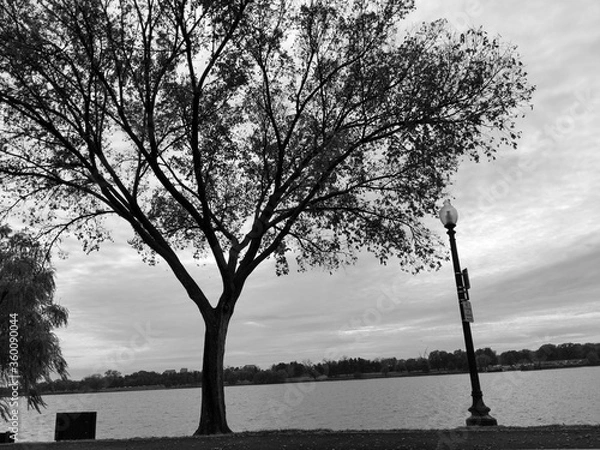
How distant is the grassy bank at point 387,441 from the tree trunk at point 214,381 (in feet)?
5.70

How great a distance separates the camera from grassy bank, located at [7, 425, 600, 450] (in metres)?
10.3

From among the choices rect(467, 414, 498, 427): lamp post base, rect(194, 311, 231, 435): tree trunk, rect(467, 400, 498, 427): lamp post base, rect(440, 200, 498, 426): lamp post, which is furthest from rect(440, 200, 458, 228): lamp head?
rect(194, 311, 231, 435): tree trunk

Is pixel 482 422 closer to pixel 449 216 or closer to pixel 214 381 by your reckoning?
pixel 449 216

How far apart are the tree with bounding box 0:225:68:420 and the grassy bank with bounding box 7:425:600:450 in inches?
525

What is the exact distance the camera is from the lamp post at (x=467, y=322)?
13500 millimetres

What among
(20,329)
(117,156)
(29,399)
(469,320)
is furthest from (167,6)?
(29,399)

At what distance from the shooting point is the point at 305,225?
67.3 feet

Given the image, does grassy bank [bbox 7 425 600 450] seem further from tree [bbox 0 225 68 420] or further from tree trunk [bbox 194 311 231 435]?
tree [bbox 0 225 68 420]

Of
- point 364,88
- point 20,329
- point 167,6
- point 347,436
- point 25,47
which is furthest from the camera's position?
point 20,329

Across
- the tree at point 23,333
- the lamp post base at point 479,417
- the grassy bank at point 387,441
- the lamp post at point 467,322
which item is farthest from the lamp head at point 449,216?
the tree at point 23,333

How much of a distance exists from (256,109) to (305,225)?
4653 millimetres

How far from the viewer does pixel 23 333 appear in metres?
26.0

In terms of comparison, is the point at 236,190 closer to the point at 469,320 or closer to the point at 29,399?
the point at 469,320

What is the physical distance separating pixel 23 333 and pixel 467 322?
2140cm
